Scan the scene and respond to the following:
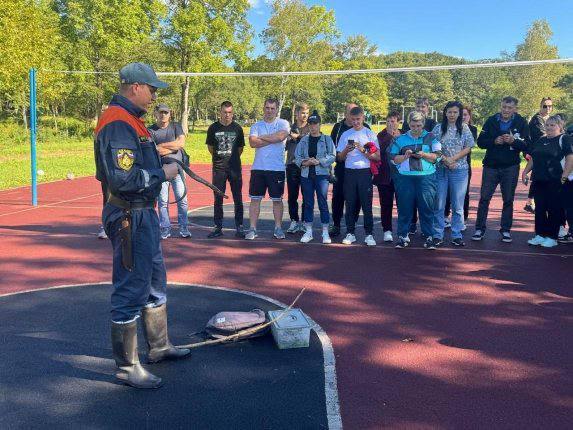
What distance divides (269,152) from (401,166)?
2.09m

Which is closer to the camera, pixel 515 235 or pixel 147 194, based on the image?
pixel 147 194

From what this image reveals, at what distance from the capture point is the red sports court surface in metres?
3.59

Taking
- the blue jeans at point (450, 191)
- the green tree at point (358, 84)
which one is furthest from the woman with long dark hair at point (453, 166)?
the green tree at point (358, 84)

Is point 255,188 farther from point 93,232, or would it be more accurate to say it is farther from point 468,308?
point 468,308

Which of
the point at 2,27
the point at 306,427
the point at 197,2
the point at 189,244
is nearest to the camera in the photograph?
the point at 306,427

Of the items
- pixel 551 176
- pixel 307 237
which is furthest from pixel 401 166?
pixel 551 176

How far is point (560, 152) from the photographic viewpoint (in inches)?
308

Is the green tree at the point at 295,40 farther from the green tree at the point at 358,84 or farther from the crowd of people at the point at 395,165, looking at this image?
the crowd of people at the point at 395,165

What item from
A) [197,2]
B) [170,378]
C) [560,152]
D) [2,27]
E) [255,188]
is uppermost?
[197,2]

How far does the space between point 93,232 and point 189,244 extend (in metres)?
2.04

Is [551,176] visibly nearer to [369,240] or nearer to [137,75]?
[369,240]

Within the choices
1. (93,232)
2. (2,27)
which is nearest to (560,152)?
(93,232)

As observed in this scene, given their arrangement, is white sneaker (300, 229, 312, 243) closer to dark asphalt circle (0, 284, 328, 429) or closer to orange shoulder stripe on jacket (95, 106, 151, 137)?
dark asphalt circle (0, 284, 328, 429)

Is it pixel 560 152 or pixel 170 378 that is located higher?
pixel 560 152
